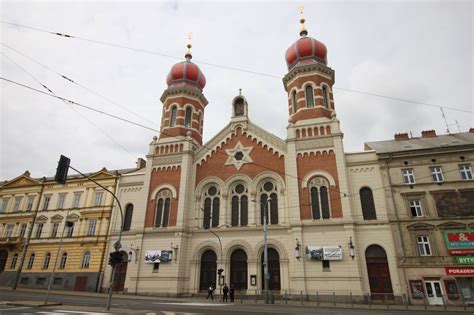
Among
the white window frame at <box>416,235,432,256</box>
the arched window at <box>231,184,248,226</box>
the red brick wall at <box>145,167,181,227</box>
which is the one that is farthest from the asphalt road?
the red brick wall at <box>145,167,181,227</box>

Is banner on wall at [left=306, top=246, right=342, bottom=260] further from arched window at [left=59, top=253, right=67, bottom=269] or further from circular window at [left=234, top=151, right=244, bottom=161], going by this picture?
arched window at [left=59, top=253, right=67, bottom=269]

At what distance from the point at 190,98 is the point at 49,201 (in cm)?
2230

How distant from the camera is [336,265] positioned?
81.7 ft

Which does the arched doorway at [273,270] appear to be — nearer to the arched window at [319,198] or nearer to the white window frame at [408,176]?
the arched window at [319,198]

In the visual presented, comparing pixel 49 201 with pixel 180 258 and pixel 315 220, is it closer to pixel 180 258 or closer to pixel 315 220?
pixel 180 258

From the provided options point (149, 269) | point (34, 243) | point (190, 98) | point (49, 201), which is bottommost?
point (149, 269)

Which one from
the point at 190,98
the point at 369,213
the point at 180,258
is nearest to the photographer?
the point at 369,213

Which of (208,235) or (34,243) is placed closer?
(208,235)

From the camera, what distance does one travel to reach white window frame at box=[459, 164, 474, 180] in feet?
83.9

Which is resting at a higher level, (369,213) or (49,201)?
(49,201)

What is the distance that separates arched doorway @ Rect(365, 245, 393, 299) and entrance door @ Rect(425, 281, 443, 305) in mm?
2557

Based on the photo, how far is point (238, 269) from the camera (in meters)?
28.2

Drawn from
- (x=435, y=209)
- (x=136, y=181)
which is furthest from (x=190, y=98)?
(x=435, y=209)

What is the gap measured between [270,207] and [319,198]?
15.6 ft
